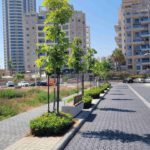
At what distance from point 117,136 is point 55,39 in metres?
4.34

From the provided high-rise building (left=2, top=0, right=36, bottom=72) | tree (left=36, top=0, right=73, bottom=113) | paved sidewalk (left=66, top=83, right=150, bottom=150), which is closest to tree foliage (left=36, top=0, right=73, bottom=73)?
tree (left=36, top=0, right=73, bottom=113)

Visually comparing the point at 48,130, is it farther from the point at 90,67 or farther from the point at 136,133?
the point at 90,67

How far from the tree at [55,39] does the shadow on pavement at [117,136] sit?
7.25 feet

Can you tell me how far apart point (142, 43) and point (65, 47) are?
106400 millimetres

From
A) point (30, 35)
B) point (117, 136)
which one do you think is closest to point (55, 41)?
point (117, 136)

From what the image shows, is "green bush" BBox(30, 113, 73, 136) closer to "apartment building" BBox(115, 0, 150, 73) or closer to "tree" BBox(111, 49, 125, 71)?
"tree" BBox(111, 49, 125, 71)

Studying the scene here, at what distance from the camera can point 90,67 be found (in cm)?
3403

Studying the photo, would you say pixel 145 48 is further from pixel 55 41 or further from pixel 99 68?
pixel 55 41

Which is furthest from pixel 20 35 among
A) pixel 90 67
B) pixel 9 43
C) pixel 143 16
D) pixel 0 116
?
pixel 0 116

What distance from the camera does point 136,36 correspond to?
120m

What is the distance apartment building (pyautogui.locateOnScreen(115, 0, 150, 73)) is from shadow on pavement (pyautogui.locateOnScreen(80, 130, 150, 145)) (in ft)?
343

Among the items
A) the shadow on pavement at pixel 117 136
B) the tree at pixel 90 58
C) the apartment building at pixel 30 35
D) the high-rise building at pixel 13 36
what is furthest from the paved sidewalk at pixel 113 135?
the high-rise building at pixel 13 36

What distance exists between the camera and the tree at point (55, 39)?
13961 mm

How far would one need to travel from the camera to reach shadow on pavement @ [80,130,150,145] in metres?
11.4
